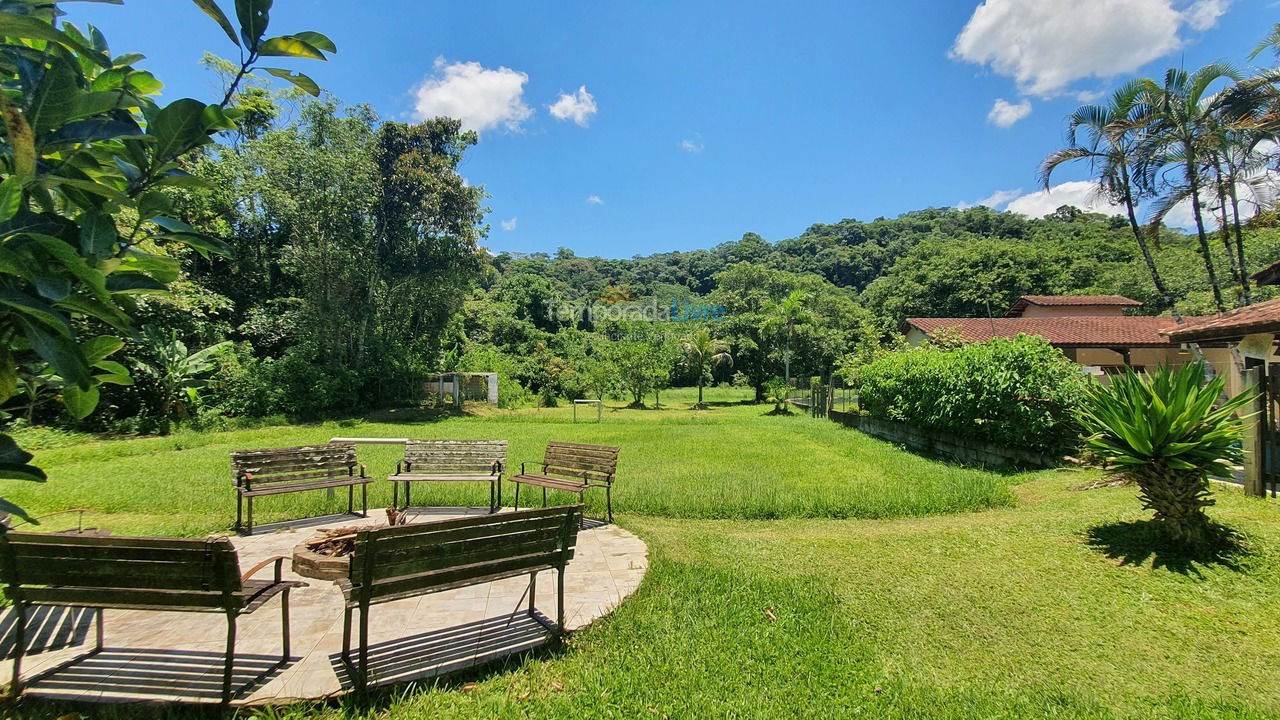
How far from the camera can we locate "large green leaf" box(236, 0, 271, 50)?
170 cm

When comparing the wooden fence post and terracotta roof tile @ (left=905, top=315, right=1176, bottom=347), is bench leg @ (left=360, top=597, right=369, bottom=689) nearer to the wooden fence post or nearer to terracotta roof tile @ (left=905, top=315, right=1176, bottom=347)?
the wooden fence post

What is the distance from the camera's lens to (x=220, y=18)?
5.58 ft

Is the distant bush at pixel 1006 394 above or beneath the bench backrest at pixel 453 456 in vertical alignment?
above

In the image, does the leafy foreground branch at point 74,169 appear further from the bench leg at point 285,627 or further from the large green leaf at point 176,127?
the bench leg at point 285,627

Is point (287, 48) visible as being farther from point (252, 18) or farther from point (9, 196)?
point (9, 196)

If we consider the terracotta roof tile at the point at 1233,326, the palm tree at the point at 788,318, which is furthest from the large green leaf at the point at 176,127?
the palm tree at the point at 788,318

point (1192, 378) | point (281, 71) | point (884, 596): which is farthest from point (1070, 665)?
point (281, 71)

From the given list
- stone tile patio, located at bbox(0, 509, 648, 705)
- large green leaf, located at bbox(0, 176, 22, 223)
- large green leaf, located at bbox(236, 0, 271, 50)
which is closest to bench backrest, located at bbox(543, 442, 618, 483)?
stone tile patio, located at bbox(0, 509, 648, 705)

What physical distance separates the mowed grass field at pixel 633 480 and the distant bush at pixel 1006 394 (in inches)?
42.8

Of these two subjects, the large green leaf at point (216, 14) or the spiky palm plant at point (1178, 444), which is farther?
the spiky palm plant at point (1178, 444)

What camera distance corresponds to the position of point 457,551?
11.6ft

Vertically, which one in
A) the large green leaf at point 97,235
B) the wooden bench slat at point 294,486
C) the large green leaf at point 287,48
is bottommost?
the wooden bench slat at point 294,486

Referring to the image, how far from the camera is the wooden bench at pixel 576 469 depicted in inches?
275

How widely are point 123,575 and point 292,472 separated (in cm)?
405
